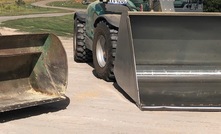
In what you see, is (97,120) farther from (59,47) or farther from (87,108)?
(59,47)

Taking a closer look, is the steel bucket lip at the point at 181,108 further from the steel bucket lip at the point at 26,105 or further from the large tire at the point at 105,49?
the large tire at the point at 105,49

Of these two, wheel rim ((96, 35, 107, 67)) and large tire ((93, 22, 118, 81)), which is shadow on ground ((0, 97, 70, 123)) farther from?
wheel rim ((96, 35, 107, 67))

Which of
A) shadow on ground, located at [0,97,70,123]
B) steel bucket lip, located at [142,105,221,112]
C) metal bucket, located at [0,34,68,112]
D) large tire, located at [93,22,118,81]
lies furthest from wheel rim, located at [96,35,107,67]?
steel bucket lip, located at [142,105,221,112]

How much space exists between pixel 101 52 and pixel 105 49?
309mm

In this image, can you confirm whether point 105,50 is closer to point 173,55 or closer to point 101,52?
point 101,52

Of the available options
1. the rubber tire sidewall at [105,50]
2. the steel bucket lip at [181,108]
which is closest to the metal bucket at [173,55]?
the steel bucket lip at [181,108]

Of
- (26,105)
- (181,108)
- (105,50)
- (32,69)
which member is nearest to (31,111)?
(26,105)

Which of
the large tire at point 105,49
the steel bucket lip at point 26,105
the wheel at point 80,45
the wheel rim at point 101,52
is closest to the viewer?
the steel bucket lip at point 26,105

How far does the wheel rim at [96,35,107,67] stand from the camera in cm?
767

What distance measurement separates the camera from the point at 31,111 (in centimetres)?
575

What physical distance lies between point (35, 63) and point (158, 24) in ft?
6.68

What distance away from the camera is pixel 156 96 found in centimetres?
621

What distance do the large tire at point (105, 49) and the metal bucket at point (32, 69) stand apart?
4.70 feet

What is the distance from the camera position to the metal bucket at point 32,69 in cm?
568
